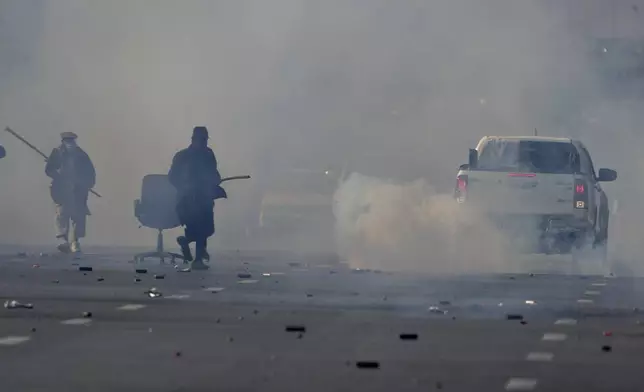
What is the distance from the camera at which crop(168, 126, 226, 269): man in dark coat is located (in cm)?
2459

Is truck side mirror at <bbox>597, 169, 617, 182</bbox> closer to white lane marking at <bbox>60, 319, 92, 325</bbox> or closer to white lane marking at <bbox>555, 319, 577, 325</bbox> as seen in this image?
white lane marking at <bbox>555, 319, 577, 325</bbox>

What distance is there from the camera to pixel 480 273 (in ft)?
75.4

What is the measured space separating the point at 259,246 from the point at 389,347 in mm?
18899

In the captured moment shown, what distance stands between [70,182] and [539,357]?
1710cm

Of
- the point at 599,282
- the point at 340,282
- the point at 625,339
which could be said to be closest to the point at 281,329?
the point at 625,339

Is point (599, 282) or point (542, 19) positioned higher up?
point (542, 19)

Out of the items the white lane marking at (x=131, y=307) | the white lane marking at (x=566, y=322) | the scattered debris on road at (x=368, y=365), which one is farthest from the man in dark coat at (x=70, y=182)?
the scattered debris on road at (x=368, y=365)

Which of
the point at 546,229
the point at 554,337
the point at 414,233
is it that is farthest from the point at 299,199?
the point at 554,337

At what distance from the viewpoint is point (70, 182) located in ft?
93.8

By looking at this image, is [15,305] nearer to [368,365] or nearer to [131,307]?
[131,307]

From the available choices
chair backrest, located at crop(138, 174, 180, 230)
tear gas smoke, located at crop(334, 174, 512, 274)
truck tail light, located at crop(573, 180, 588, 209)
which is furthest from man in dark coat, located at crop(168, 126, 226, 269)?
truck tail light, located at crop(573, 180, 588, 209)

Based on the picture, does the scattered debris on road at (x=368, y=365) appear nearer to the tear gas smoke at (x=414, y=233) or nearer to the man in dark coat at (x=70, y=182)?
the tear gas smoke at (x=414, y=233)

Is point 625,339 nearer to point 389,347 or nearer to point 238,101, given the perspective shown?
point 389,347

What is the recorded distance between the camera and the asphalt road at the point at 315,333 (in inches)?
430
